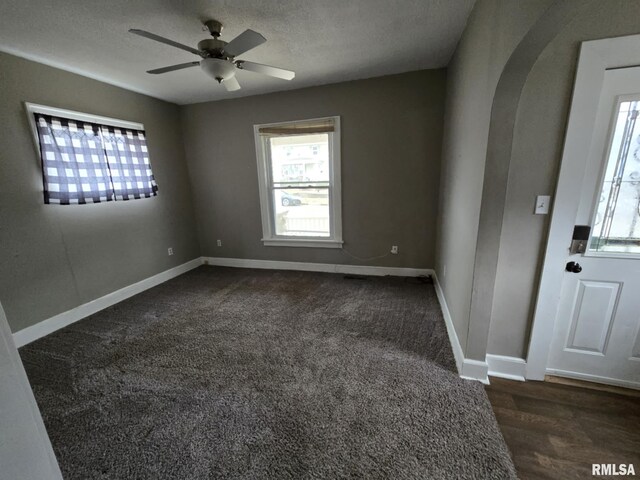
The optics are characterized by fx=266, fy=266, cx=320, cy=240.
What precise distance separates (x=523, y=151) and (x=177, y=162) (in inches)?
166

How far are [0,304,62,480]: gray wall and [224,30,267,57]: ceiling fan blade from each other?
1.90m

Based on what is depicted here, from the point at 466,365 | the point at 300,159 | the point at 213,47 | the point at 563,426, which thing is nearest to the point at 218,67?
the point at 213,47

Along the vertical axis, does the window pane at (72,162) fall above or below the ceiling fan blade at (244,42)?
below

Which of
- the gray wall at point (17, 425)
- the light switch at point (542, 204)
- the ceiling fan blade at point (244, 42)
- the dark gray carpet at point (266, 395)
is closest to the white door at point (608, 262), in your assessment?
the light switch at point (542, 204)

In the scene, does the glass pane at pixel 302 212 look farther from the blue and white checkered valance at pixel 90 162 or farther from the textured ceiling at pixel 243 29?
the blue and white checkered valance at pixel 90 162

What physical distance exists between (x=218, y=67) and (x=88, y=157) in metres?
1.93

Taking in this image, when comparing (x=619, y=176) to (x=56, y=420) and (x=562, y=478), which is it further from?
(x=56, y=420)

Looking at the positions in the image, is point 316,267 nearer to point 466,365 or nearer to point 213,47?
point 466,365

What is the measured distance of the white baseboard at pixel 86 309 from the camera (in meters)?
2.47

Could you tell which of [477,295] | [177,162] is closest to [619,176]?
[477,295]

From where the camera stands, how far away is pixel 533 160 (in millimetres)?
1562

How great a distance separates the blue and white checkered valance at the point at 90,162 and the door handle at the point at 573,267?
425 cm

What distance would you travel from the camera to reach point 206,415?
1.63 m

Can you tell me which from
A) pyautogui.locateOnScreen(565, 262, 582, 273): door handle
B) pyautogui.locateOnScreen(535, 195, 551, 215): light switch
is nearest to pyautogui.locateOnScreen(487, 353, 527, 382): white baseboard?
pyautogui.locateOnScreen(565, 262, 582, 273): door handle
